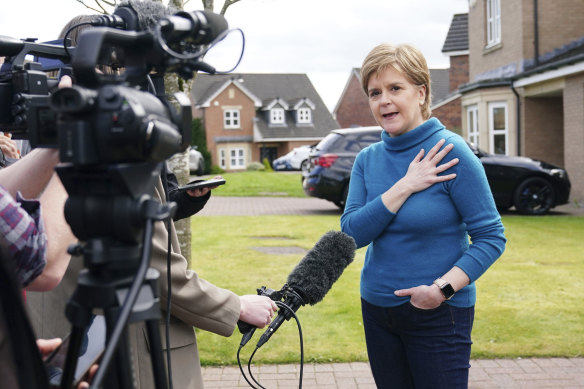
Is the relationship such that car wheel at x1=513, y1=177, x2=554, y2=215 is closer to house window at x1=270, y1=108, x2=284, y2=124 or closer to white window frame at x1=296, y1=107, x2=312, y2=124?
house window at x1=270, y1=108, x2=284, y2=124

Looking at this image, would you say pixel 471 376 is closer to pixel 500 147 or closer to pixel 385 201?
pixel 385 201

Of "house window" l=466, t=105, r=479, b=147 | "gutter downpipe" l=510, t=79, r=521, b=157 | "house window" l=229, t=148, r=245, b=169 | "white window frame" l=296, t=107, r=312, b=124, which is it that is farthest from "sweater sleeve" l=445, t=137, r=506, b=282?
"white window frame" l=296, t=107, r=312, b=124

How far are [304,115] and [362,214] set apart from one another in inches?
2012

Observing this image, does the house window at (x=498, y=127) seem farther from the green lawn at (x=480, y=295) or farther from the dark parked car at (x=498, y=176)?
the green lawn at (x=480, y=295)

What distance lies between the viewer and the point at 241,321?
2.21 metres

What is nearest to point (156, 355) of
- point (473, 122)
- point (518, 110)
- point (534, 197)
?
point (534, 197)

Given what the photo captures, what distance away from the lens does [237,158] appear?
51875 millimetres

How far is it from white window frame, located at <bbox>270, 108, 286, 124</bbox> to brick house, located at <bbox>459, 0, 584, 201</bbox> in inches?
1246

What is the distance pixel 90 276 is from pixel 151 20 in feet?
3.03

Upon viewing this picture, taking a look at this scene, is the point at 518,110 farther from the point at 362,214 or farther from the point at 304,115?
the point at 304,115

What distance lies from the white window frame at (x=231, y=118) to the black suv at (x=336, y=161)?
38124 millimetres

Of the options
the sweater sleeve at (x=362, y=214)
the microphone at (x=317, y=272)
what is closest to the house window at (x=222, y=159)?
the sweater sleeve at (x=362, y=214)

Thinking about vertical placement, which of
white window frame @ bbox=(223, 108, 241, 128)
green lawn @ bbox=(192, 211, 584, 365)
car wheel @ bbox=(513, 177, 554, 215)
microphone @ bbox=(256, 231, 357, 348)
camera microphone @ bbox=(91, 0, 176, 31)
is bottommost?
green lawn @ bbox=(192, 211, 584, 365)

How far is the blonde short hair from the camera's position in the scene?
8.45 ft
